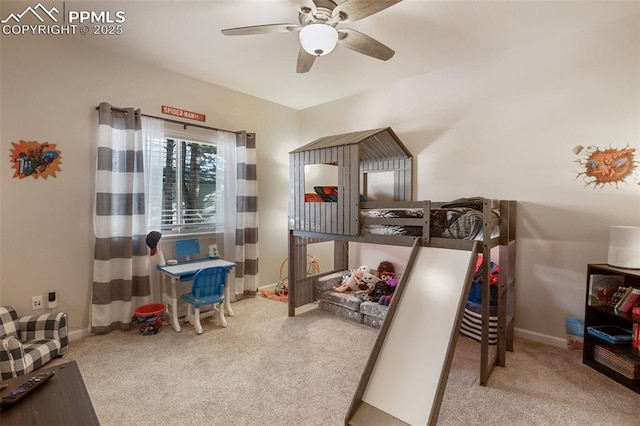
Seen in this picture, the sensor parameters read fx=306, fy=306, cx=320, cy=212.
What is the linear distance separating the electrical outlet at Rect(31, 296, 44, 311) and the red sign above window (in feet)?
7.02

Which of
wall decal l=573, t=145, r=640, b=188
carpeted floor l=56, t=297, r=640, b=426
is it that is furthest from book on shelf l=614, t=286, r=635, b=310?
wall decal l=573, t=145, r=640, b=188

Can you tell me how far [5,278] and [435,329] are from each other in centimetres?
343

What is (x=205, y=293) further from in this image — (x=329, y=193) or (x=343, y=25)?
(x=343, y=25)

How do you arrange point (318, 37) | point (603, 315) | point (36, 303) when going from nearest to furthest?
→ 1. point (318, 37)
2. point (603, 315)
3. point (36, 303)

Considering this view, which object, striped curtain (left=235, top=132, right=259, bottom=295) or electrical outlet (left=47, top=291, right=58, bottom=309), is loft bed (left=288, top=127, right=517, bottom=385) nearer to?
striped curtain (left=235, top=132, right=259, bottom=295)

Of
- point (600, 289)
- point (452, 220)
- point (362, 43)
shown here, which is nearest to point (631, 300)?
point (600, 289)

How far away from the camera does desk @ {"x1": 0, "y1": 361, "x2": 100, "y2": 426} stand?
3.65ft

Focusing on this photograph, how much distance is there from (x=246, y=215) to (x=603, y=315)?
3702 millimetres

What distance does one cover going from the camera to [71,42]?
2.81m

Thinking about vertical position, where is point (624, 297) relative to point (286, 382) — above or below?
above

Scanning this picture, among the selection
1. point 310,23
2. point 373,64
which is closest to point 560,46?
point 373,64

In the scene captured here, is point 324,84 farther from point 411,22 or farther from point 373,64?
point 411,22

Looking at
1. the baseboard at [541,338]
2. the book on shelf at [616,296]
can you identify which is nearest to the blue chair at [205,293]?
the baseboard at [541,338]

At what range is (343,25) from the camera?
2.46 metres
